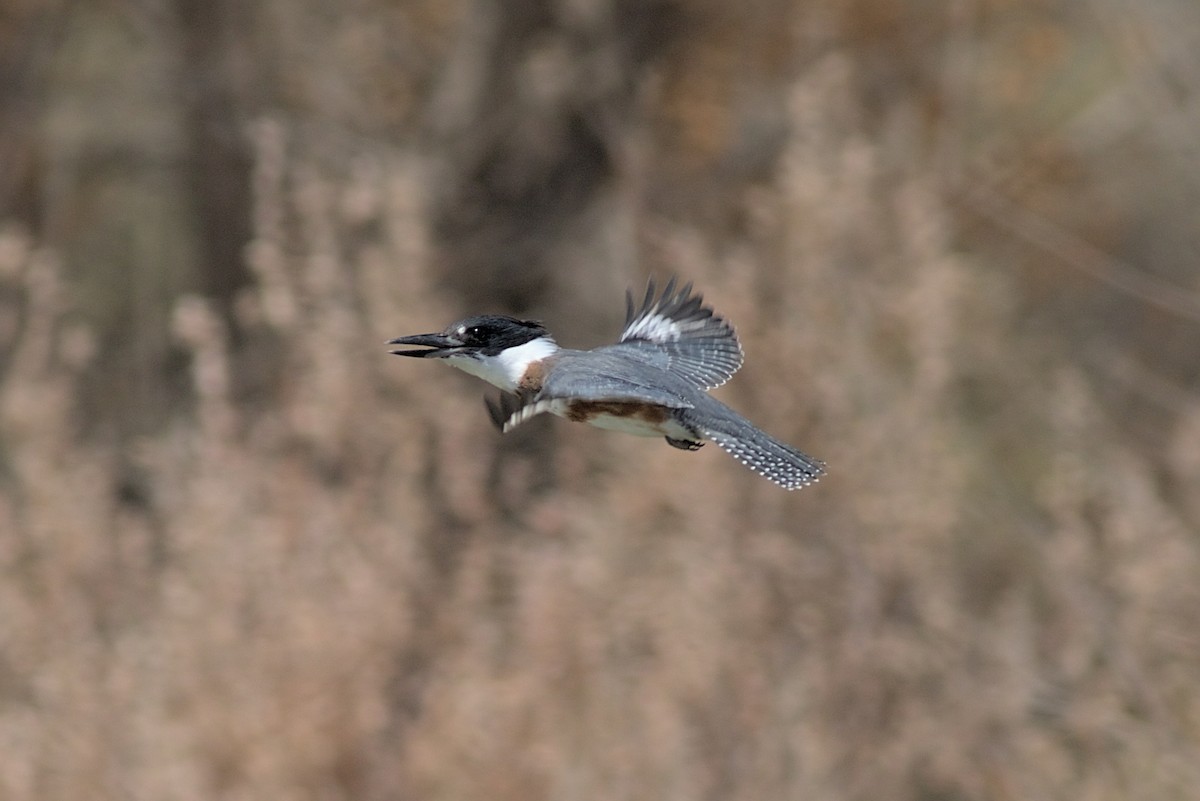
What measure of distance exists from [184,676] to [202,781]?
362 millimetres

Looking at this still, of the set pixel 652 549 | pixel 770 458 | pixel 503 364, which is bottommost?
pixel 652 549

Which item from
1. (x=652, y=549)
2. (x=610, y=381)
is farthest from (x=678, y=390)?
(x=652, y=549)

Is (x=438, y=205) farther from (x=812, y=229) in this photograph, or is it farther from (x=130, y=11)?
(x=812, y=229)

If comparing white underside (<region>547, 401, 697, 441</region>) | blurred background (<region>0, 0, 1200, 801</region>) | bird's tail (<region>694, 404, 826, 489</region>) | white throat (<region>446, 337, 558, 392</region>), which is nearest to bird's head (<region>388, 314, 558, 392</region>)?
white throat (<region>446, 337, 558, 392</region>)

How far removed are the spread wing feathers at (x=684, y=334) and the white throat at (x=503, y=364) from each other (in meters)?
0.47

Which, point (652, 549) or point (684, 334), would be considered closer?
point (684, 334)

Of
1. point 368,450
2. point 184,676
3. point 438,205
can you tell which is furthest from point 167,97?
point 184,676

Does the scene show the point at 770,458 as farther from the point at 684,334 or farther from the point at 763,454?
the point at 684,334

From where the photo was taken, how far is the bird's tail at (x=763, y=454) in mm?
2939

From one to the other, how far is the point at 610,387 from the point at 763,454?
1.04 ft

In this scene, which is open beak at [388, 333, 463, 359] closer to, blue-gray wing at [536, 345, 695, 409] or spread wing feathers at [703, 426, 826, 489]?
blue-gray wing at [536, 345, 695, 409]

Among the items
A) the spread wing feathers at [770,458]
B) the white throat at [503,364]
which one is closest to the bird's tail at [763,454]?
the spread wing feathers at [770,458]

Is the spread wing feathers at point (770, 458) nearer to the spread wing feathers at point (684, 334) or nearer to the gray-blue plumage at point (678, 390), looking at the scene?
the gray-blue plumage at point (678, 390)

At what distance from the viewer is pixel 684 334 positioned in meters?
3.98
